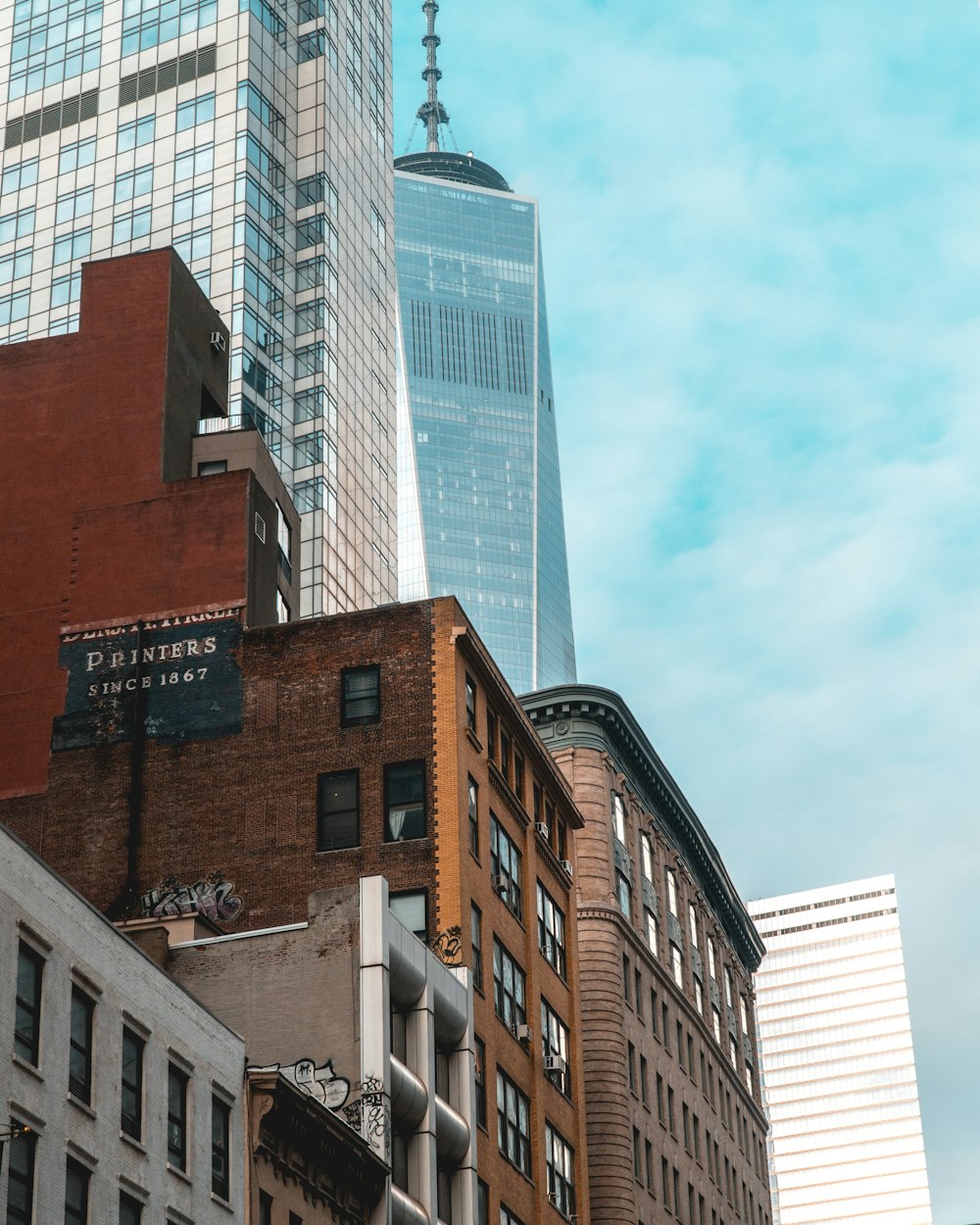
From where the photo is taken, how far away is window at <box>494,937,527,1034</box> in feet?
208

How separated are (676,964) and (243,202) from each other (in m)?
64.8

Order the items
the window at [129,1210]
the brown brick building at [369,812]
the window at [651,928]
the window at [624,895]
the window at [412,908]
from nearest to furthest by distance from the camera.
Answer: the window at [129,1210]
the window at [412,908]
the brown brick building at [369,812]
the window at [624,895]
the window at [651,928]

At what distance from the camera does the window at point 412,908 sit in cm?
6044

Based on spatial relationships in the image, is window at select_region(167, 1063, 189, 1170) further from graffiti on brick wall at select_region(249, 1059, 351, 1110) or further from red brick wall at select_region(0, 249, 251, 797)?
red brick wall at select_region(0, 249, 251, 797)

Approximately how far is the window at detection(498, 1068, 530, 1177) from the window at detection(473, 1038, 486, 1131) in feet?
4.62

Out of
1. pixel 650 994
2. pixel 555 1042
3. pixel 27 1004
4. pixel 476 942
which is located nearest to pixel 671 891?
pixel 650 994

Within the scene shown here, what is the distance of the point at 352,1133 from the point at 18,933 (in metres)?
14.0

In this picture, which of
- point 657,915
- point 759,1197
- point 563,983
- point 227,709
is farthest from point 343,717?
point 759,1197

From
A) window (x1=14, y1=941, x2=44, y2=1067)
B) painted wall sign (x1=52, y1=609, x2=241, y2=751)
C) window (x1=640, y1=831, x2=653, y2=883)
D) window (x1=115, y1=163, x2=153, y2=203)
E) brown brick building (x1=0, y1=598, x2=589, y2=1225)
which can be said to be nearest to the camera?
window (x1=14, y1=941, x2=44, y2=1067)

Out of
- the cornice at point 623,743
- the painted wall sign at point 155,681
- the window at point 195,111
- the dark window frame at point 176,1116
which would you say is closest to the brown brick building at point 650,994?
the cornice at point 623,743

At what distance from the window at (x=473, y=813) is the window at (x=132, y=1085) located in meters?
23.3

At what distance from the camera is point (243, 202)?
138 m

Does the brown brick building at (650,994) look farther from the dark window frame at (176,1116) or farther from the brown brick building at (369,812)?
the dark window frame at (176,1116)

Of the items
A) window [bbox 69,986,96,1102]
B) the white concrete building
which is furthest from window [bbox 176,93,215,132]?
window [bbox 69,986,96,1102]
